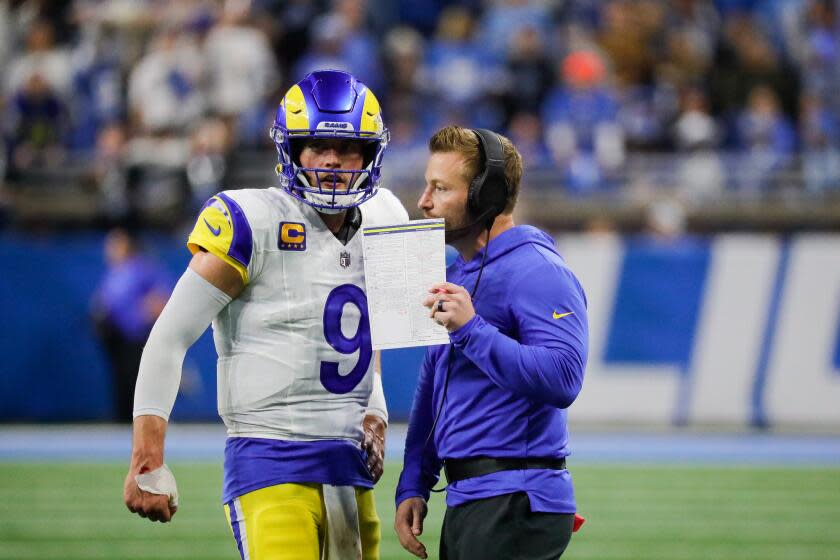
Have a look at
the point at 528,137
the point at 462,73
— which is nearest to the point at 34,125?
the point at 462,73

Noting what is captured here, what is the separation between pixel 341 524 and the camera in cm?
313

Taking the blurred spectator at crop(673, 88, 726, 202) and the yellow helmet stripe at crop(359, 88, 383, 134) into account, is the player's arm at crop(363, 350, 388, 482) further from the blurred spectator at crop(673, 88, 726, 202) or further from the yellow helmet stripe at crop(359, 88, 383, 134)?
the blurred spectator at crop(673, 88, 726, 202)

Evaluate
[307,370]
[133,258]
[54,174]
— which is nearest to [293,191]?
[307,370]

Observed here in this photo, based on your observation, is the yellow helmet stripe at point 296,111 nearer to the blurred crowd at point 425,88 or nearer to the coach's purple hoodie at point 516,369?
the coach's purple hoodie at point 516,369

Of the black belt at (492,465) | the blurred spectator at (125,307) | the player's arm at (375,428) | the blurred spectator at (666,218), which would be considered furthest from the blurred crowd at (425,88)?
the black belt at (492,465)

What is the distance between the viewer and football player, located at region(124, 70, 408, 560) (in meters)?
3.01

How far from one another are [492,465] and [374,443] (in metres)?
0.47

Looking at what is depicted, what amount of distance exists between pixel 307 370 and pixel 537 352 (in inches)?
25.7

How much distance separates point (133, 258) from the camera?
10273 mm

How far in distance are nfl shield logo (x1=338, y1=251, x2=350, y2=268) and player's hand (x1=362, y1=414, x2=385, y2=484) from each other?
434mm

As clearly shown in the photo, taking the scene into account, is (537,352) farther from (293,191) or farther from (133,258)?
(133,258)

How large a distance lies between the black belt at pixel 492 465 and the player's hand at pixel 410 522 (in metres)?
0.17

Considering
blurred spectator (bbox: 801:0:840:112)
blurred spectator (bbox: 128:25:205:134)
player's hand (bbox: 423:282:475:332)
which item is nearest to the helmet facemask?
player's hand (bbox: 423:282:475:332)

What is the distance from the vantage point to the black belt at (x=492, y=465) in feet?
9.52
